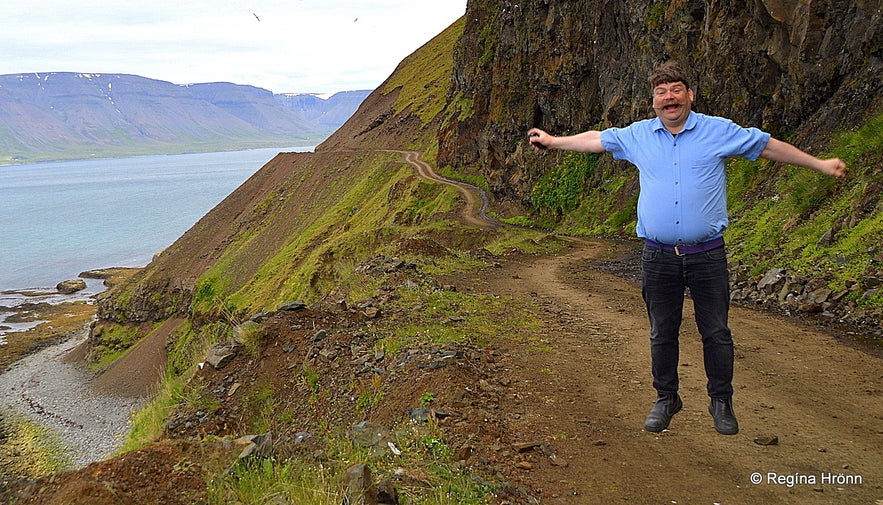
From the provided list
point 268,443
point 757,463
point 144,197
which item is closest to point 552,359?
point 757,463

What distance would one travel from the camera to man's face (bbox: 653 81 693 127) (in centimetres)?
536

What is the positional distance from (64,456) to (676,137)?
36.8 metres

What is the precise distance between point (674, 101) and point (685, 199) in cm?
79

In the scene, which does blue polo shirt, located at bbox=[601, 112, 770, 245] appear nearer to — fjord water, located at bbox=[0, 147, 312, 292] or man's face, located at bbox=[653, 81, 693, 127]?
man's face, located at bbox=[653, 81, 693, 127]

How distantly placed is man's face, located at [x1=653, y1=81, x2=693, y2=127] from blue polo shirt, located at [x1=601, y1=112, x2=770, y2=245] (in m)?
0.09

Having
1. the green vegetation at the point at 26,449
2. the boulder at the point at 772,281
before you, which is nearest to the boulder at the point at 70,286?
the green vegetation at the point at 26,449

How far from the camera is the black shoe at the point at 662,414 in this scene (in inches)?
240

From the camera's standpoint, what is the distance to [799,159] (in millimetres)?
5172

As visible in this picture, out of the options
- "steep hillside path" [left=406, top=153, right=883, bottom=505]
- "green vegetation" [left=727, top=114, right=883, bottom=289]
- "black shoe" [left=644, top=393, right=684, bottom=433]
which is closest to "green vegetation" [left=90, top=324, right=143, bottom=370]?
"green vegetation" [left=727, top=114, right=883, bottom=289]

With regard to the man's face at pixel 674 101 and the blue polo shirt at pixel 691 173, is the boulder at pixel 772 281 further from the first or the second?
the man's face at pixel 674 101

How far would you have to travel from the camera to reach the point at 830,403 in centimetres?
693

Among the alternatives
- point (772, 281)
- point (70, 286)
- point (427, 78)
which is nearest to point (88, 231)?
point (70, 286)

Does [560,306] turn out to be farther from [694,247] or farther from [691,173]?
[691,173]

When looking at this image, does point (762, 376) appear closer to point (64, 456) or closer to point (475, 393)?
point (475, 393)
